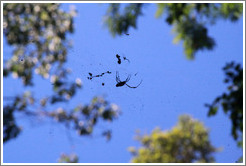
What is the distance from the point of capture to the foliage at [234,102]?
221cm

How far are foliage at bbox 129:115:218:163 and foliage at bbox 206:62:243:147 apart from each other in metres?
0.18

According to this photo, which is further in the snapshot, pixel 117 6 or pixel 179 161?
pixel 117 6

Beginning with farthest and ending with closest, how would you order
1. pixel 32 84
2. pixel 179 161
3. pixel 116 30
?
pixel 116 30 < pixel 32 84 < pixel 179 161

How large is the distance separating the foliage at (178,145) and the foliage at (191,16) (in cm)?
56

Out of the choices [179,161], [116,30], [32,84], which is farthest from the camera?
[116,30]

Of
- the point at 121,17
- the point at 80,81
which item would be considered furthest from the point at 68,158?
the point at 121,17

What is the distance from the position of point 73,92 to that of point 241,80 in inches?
50.4

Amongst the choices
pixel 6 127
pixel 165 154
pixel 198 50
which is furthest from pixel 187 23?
pixel 6 127

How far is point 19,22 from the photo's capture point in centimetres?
235

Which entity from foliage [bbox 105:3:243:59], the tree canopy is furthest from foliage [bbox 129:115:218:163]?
foliage [bbox 105:3:243:59]

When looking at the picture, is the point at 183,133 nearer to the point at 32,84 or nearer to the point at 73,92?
the point at 73,92

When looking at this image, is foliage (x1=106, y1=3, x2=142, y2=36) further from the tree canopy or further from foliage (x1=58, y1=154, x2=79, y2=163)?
foliage (x1=58, y1=154, x2=79, y2=163)

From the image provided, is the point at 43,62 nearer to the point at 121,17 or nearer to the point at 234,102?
the point at 121,17

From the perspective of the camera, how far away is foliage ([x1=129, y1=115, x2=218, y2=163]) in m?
2.15
